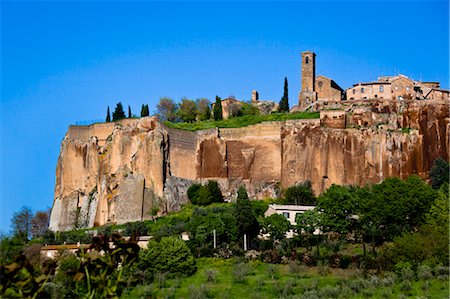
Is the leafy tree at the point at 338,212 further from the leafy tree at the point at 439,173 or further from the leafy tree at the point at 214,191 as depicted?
the leafy tree at the point at 214,191

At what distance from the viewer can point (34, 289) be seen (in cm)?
1424

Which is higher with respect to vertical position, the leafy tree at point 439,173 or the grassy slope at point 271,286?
the leafy tree at point 439,173

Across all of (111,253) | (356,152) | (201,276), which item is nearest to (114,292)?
(111,253)

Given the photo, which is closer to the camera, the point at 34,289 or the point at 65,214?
the point at 34,289

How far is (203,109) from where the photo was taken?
7631cm

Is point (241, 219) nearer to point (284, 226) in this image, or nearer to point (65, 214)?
point (284, 226)

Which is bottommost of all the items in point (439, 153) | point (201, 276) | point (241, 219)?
point (201, 276)

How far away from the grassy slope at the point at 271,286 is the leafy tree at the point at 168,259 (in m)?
0.69

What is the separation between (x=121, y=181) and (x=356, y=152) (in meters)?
16.9

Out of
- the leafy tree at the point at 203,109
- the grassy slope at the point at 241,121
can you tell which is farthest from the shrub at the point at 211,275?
the leafy tree at the point at 203,109

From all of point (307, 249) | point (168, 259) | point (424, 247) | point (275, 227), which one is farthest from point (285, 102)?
point (424, 247)

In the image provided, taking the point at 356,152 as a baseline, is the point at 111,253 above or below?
below

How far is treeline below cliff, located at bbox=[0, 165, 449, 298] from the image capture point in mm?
35812

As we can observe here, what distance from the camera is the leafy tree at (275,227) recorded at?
161ft
